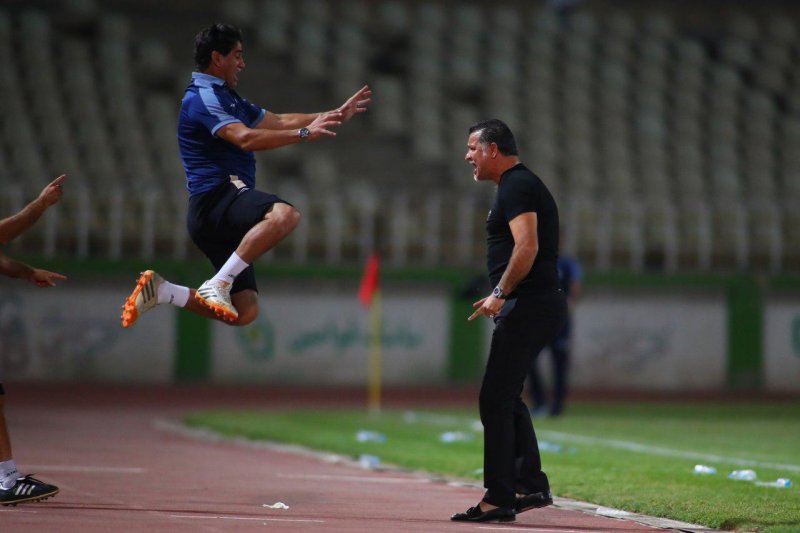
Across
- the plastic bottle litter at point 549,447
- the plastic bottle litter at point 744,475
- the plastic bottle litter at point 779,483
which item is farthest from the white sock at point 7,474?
the plastic bottle litter at point 549,447

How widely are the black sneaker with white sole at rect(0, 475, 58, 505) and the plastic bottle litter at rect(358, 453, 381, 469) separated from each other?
13.9ft

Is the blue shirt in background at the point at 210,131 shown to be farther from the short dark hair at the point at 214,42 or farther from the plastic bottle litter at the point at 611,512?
the plastic bottle litter at the point at 611,512

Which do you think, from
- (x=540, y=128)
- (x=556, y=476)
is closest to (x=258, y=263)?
(x=540, y=128)

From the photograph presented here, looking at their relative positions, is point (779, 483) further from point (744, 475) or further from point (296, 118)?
point (296, 118)

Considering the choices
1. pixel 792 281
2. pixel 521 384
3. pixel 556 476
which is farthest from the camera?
pixel 792 281

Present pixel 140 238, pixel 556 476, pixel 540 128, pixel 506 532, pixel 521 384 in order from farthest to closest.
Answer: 1. pixel 540 128
2. pixel 140 238
3. pixel 556 476
4. pixel 521 384
5. pixel 506 532

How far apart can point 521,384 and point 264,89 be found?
75.1 feet

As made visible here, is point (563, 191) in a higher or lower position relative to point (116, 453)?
higher

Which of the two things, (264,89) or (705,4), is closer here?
(264,89)

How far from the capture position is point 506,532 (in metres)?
7.85

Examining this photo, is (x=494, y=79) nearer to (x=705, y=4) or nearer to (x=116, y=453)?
(x=705, y=4)

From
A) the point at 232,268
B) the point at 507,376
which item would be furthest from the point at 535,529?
the point at 232,268

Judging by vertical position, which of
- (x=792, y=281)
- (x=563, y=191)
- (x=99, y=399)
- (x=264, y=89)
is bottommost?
(x=99, y=399)

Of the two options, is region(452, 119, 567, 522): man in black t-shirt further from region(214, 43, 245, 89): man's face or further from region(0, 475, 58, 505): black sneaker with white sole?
region(0, 475, 58, 505): black sneaker with white sole
